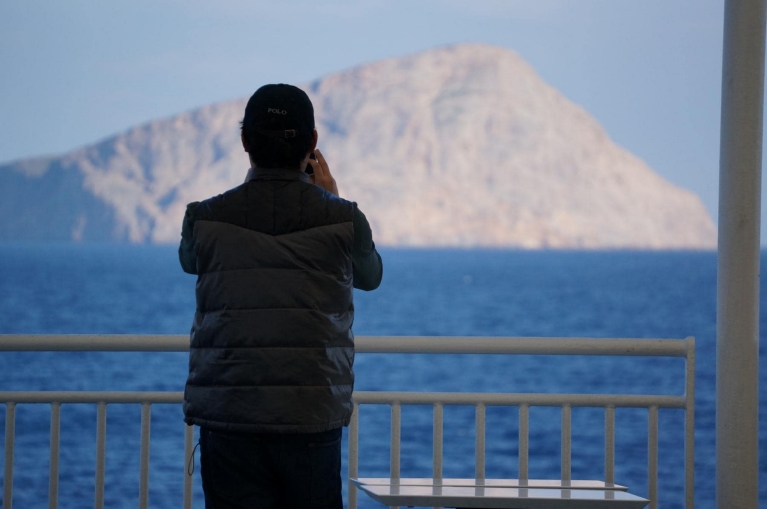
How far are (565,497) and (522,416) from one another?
478mm

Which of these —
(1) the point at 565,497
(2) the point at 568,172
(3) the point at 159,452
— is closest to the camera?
(1) the point at 565,497

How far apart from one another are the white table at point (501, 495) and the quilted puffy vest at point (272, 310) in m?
0.59

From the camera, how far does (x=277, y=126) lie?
2.30 meters

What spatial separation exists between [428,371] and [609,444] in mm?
39481

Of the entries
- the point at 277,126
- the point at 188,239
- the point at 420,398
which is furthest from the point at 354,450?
the point at 277,126

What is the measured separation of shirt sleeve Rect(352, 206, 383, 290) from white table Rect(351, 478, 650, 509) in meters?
0.66

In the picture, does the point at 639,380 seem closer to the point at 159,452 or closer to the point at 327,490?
the point at 159,452

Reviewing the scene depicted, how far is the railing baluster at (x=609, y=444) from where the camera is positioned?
10.8ft

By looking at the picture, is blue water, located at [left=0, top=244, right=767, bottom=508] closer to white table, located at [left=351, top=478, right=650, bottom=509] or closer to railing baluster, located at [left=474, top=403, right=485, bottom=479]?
railing baluster, located at [left=474, top=403, right=485, bottom=479]

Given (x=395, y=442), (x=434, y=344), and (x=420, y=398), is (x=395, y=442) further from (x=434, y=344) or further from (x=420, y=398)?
(x=434, y=344)

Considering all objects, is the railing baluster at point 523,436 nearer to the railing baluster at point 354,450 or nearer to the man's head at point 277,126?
the railing baluster at point 354,450

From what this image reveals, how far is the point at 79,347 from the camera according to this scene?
3.28 metres

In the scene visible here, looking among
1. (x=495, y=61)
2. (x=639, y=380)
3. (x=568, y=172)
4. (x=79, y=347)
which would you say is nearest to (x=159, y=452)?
(x=639, y=380)

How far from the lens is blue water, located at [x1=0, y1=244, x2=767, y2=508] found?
74.3 ft
